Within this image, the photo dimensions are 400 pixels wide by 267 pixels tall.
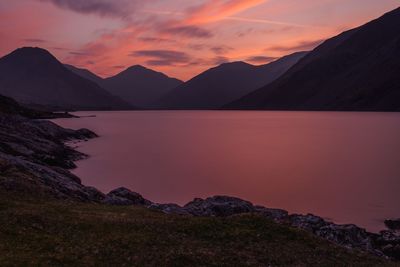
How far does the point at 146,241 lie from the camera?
24766 mm

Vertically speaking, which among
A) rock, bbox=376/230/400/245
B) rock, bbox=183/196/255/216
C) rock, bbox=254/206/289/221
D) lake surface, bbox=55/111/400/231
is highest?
rock, bbox=183/196/255/216

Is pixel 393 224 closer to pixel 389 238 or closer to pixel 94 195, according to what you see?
pixel 389 238

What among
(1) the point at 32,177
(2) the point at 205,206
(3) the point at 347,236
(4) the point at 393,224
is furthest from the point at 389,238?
(1) the point at 32,177

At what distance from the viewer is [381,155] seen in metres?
98.8

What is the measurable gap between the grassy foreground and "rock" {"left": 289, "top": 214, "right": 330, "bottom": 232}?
25.3 feet

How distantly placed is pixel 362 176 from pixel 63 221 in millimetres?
59384

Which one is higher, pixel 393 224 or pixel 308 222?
pixel 308 222

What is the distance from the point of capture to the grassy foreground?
21625 mm

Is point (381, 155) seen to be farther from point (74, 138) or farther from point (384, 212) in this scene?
point (74, 138)

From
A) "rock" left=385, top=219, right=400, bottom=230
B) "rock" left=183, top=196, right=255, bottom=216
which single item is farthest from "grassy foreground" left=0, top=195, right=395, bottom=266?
"rock" left=385, top=219, right=400, bottom=230

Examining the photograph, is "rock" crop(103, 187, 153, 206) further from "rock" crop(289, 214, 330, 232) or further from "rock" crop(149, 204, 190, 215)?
"rock" crop(289, 214, 330, 232)

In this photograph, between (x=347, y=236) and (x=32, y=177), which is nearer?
(x=347, y=236)

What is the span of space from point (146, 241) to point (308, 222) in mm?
19214

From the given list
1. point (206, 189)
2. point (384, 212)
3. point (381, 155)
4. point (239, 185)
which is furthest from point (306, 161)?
point (384, 212)
